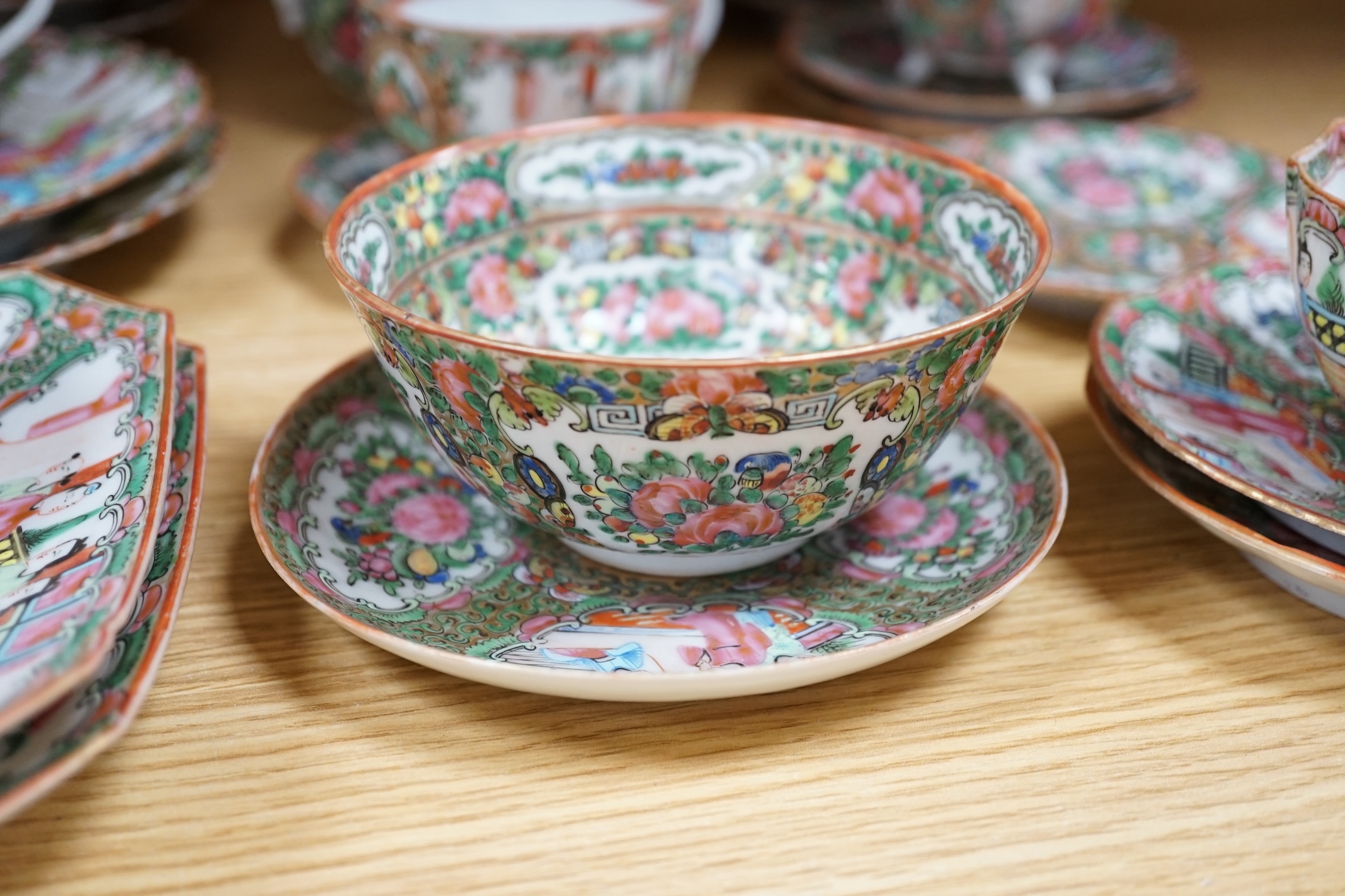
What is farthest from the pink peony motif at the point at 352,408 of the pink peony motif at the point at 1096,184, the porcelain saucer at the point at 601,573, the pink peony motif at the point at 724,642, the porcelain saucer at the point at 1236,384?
the pink peony motif at the point at 1096,184

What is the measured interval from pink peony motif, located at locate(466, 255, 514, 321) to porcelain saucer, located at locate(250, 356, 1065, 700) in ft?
0.22

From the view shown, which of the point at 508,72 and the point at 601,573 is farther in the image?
the point at 508,72

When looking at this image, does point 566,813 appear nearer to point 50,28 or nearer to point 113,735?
point 113,735

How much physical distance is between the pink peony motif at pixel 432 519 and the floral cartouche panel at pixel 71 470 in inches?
4.4

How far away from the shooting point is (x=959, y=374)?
0.44m

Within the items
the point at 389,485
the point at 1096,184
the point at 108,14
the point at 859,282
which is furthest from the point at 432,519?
the point at 108,14

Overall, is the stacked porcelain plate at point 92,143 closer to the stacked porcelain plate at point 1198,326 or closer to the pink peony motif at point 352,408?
the pink peony motif at point 352,408

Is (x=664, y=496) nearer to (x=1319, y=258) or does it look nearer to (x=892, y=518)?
(x=892, y=518)

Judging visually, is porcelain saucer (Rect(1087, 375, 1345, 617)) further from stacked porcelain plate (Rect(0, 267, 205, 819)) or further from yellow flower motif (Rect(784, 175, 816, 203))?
stacked porcelain plate (Rect(0, 267, 205, 819))

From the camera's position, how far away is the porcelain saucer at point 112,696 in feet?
1.10

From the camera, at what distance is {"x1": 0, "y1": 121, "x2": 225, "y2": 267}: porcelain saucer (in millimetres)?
718

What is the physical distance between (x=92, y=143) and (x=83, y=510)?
52 centimetres

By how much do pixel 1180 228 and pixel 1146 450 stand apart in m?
0.37

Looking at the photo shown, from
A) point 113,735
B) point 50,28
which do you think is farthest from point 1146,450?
point 50,28
